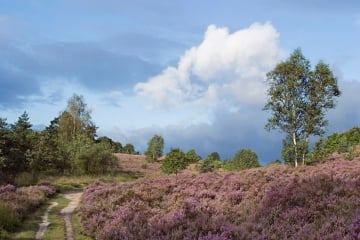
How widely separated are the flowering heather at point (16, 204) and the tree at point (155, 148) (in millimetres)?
58504

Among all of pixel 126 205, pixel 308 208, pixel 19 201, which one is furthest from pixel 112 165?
pixel 308 208

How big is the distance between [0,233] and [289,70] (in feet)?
123

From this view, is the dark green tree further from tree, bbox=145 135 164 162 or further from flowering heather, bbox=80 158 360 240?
tree, bbox=145 135 164 162

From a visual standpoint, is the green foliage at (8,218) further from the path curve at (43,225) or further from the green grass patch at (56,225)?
the green grass patch at (56,225)

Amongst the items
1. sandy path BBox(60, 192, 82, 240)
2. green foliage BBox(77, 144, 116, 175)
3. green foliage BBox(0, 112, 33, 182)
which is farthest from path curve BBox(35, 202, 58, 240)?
green foliage BBox(77, 144, 116, 175)

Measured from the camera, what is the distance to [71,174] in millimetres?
56250

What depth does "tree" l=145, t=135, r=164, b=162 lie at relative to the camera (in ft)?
308

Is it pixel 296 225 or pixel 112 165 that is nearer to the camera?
pixel 296 225

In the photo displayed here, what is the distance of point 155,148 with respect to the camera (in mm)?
94250

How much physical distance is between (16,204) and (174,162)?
98.4 feet

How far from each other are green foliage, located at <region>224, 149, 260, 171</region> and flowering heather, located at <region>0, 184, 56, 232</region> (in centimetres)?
2316

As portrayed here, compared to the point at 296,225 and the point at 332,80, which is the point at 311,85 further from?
the point at 296,225

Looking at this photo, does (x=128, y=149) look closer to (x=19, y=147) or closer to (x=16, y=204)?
(x=19, y=147)

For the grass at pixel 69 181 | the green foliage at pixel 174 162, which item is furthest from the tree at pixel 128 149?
the green foliage at pixel 174 162
